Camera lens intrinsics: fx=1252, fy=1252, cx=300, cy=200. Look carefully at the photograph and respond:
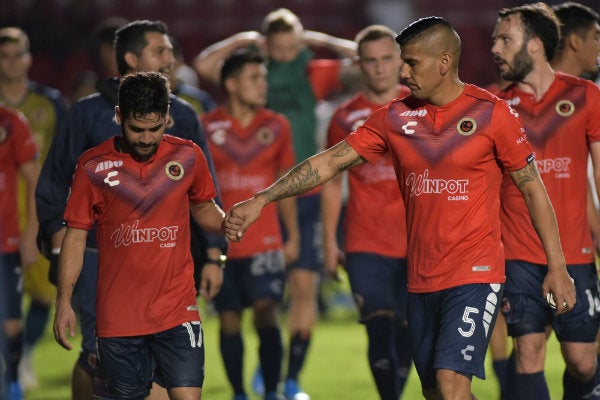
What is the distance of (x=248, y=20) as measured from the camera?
23.7 meters

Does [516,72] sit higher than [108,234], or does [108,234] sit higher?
[516,72]

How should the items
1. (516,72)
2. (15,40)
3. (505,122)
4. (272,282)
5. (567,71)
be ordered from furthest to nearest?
(15,40) → (272,282) → (567,71) → (516,72) → (505,122)

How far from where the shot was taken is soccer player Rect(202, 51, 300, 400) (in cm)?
898

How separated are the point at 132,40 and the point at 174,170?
1.29 metres

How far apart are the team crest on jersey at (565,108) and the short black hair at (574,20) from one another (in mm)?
837

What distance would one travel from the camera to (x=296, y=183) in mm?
6324

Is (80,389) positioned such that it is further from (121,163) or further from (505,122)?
(505,122)

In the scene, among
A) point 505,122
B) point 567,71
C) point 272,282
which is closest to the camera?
point 505,122

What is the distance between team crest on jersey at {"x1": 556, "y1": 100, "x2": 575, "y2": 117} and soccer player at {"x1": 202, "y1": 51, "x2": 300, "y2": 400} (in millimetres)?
2741

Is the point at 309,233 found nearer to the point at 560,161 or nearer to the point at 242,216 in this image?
the point at 560,161

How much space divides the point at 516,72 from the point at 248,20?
16936 mm

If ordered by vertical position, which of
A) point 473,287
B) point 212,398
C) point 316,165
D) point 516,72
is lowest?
point 212,398

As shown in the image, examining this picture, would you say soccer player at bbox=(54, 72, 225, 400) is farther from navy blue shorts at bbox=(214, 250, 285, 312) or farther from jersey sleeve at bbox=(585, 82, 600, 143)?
navy blue shorts at bbox=(214, 250, 285, 312)

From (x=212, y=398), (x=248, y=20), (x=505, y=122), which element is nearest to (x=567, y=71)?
Result: (x=505, y=122)
